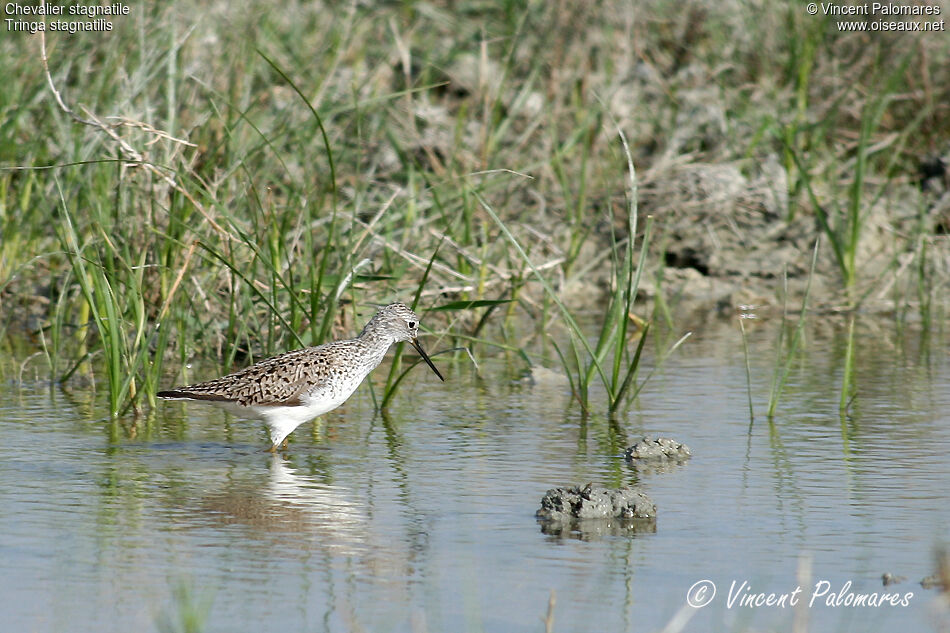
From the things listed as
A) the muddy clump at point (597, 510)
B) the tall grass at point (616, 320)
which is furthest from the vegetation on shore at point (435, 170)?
the muddy clump at point (597, 510)

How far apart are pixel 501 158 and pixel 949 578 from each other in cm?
970

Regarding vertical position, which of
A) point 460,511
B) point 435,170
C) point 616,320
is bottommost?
point 460,511

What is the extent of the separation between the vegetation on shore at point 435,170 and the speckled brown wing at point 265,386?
449 mm

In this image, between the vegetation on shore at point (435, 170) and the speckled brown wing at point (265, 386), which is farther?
the vegetation on shore at point (435, 170)

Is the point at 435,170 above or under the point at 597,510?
above

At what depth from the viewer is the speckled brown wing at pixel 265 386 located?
23.6ft

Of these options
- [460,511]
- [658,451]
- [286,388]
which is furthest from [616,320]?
[460,511]

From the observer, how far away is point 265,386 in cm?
726

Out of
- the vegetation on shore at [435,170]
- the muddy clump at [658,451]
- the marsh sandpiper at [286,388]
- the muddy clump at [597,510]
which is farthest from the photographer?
the vegetation on shore at [435,170]

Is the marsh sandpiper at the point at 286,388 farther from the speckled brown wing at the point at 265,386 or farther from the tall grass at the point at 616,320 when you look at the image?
the tall grass at the point at 616,320

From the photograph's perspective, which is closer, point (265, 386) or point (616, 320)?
point (265, 386)

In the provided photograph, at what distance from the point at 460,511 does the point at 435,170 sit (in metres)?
6.45

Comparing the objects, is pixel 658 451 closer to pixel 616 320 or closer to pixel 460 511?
pixel 616 320

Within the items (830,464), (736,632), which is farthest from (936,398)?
(736,632)
